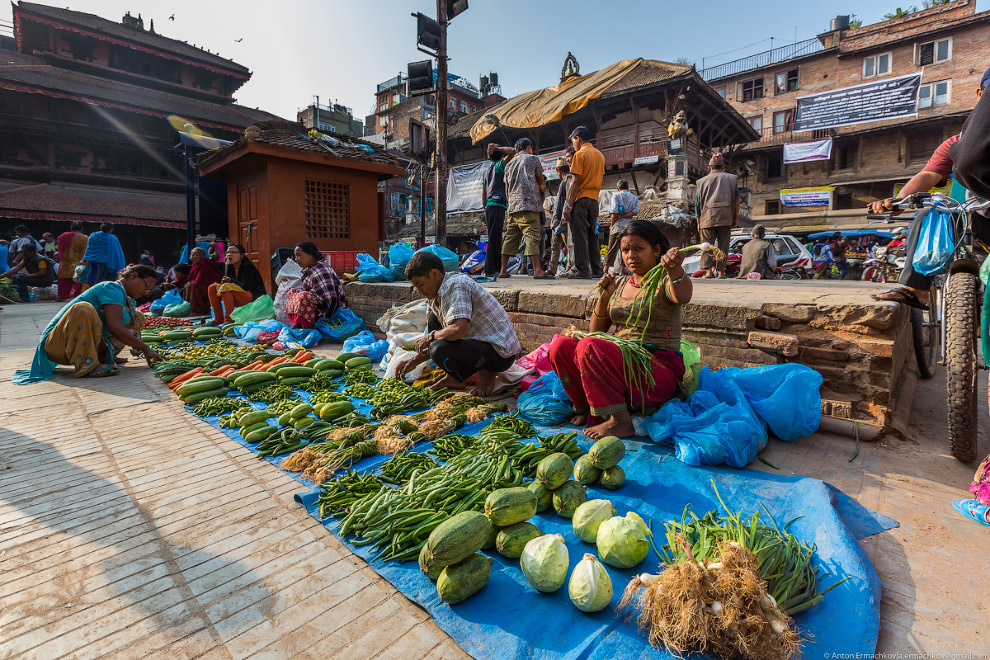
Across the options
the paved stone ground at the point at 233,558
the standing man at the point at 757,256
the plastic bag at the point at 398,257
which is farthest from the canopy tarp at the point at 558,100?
the paved stone ground at the point at 233,558

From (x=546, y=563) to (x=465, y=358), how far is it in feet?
7.79

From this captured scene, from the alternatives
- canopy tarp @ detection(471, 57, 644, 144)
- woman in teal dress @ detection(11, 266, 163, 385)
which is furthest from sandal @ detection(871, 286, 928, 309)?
canopy tarp @ detection(471, 57, 644, 144)

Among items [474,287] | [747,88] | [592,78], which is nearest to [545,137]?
[592,78]

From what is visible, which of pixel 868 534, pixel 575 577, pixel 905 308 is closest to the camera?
pixel 575 577

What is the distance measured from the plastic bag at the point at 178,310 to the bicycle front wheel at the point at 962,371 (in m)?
11.0

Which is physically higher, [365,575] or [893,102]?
[893,102]

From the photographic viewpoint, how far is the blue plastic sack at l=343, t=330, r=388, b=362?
5504mm

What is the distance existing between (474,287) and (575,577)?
274 cm

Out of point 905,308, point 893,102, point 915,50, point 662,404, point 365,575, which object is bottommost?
point 365,575

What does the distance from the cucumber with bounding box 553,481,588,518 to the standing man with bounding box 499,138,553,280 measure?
16.9 ft

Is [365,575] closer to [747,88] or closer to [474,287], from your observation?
[474,287]

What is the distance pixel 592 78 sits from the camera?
53.6ft

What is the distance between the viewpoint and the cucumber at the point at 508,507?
1891mm

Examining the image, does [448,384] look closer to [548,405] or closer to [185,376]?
[548,405]
